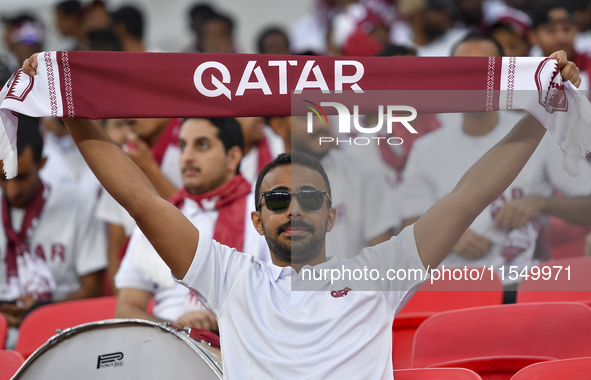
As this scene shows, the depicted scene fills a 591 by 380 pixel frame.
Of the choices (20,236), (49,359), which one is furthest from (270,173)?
(20,236)

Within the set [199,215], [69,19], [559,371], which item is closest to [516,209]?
[559,371]

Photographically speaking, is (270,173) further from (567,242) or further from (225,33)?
(225,33)

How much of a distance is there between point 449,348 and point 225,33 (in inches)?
188

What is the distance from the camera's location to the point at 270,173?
2684 millimetres

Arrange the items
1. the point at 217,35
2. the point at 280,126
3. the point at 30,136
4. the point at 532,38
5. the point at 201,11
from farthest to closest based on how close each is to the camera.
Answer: the point at 201,11 < the point at 217,35 < the point at 532,38 < the point at 280,126 < the point at 30,136

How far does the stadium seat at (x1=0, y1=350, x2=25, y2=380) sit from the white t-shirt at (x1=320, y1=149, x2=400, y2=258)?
5.17ft

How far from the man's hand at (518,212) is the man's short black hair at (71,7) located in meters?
6.15

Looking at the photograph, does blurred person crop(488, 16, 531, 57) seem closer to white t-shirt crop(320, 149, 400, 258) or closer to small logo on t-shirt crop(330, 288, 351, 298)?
white t-shirt crop(320, 149, 400, 258)

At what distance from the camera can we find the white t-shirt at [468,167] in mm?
3578

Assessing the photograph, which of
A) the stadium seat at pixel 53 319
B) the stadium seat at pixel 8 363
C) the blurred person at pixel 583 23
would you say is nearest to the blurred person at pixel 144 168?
the stadium seat at pixel 53 319

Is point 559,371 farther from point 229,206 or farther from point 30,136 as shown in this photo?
point 30,136

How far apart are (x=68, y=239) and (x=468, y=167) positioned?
2616 mm

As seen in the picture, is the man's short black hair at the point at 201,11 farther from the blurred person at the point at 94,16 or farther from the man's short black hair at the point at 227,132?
the man's short black hair at the point at 227,132

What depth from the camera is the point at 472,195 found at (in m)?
2.39
